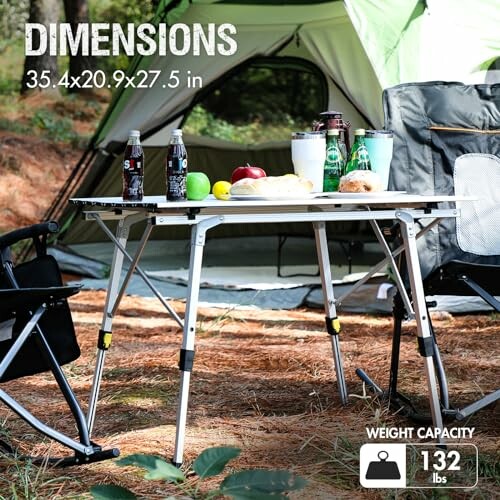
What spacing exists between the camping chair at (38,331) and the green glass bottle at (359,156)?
92cm

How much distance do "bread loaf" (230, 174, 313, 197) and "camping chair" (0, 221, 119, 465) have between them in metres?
0.53

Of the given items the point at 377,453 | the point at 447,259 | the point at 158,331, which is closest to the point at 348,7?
the point at 158,331

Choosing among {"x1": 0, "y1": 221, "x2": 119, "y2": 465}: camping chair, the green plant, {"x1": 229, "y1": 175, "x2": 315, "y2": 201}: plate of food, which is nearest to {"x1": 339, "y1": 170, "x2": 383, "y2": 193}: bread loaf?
{"x1": 229, "y1": 175, "x2": 315, "y2": 201}: plate of food

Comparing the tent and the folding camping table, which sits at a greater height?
the tent

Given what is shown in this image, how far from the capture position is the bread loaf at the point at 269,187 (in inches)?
114

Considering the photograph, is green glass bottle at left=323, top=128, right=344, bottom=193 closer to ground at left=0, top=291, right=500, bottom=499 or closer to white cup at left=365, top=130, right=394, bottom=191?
white cup at left=365, top=130, right=394, bottom=191

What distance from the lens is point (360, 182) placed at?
2.98 meters

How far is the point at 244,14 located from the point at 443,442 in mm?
4228

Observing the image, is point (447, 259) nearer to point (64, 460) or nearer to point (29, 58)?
point (64, 460)

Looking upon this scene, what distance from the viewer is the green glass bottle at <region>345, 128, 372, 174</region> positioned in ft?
10.2

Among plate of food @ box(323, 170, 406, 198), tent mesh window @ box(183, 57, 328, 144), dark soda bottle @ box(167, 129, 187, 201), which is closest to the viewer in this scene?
dark soda bottle @ box(167, 129, 187, 201)

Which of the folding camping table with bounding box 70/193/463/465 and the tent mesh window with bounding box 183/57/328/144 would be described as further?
the tent mesh window with bounding box 183/57/328/144

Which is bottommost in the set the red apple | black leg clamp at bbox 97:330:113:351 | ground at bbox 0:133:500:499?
ground at bbox 0:133:500:499

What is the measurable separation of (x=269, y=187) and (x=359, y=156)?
36cm
